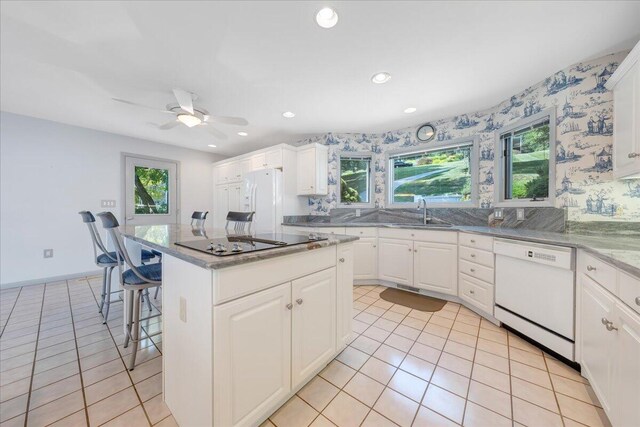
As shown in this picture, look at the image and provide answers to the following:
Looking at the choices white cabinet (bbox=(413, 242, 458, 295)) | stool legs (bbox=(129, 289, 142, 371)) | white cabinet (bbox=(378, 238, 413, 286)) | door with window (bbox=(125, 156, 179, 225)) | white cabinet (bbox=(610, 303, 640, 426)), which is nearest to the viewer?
white cabinet (bbox=(610, 303, 640, 426))

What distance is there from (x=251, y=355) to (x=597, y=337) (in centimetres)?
189

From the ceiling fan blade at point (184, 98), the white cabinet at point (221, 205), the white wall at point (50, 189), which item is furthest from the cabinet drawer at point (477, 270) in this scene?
the white wall at point (50, 189)

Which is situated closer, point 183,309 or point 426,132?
point 183,309

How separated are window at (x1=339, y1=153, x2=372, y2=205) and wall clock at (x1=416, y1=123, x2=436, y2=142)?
83cm

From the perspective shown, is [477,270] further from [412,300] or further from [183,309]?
[183,309]

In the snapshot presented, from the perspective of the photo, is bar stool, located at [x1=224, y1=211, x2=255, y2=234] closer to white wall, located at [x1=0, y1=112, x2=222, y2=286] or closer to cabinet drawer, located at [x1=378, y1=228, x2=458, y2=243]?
cabinet drawer, located at [x1=378, y1=228, x2=458, y2=243]

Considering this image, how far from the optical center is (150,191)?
14.8ft

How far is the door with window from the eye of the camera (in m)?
4.19

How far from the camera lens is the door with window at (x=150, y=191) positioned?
419cm

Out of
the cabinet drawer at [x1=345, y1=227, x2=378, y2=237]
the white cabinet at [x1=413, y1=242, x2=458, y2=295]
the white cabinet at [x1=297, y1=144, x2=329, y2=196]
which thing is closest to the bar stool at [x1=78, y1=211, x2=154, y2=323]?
the white cabinet at [x1=297, y1=144, x2=329, y2=196]

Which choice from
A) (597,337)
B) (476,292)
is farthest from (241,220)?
(597,337)

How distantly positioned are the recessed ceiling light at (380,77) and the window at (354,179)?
63.5 inches

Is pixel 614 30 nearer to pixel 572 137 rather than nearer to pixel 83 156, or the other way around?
pixel 572 137

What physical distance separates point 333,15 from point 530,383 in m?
2.73
